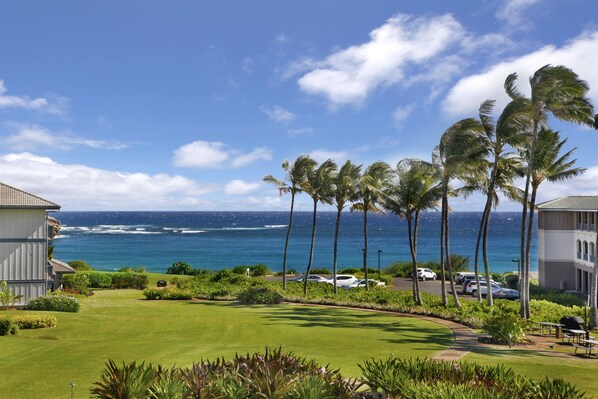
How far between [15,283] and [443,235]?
2408 centimetres

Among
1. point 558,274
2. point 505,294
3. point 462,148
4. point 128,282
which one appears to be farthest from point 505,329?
point 128,282

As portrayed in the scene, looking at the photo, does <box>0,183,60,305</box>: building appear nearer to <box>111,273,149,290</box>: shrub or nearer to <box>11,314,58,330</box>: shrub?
<box>11,314,58,330</box>: shrub

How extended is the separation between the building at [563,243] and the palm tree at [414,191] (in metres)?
20.6

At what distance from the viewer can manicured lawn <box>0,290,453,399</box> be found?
43.9ft

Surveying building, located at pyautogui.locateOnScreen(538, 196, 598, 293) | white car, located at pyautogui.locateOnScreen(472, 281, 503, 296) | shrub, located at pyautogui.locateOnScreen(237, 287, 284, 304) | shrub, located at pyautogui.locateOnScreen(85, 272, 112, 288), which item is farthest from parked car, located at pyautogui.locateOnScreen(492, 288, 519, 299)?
shrub, located at pyautogui.locateOnScreen(85, 272, 112, 288)

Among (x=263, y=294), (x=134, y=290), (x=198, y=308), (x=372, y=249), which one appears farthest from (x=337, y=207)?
(x=372, y=249)

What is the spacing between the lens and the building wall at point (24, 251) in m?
26.3

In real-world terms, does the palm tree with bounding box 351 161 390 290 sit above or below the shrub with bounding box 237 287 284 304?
above

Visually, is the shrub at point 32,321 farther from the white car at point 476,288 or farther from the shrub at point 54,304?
the white car at point 476,288

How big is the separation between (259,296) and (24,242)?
545 inches

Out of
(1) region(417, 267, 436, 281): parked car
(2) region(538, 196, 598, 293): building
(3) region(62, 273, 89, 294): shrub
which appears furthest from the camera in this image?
(1) region(417, 267, 436, 281): parked car

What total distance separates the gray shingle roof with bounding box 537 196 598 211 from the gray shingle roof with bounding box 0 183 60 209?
132ft

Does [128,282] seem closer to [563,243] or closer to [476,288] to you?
[476,288]

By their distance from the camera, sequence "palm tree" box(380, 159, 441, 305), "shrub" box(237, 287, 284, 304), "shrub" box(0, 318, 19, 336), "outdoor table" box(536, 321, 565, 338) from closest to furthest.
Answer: "shrub" box(0, 318, 19, 336) < "outdoor table" box(536, 321, 565, 338) < "palm tree" box(380, 159, 441, 305) < "shrub" box(237, 287, 284, 304)
